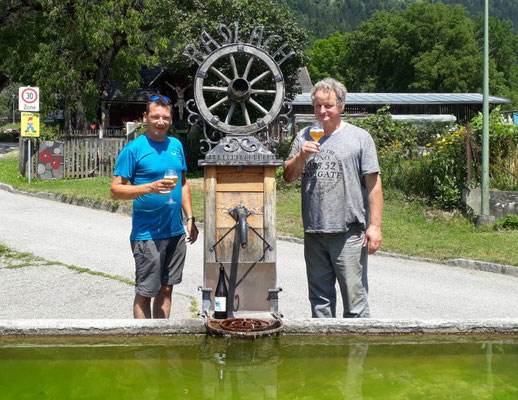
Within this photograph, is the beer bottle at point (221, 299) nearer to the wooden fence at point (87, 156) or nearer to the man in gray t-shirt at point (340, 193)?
the man in gray t-shirt at point (340, 193)

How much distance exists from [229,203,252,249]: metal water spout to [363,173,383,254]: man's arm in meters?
0.85

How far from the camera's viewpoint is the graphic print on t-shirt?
428 cm

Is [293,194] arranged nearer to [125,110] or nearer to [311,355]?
[311,355]

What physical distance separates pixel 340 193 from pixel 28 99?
16.2m

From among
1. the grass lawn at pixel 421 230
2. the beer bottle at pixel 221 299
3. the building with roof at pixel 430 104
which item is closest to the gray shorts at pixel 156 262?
the beer bottle at pixel 221 299

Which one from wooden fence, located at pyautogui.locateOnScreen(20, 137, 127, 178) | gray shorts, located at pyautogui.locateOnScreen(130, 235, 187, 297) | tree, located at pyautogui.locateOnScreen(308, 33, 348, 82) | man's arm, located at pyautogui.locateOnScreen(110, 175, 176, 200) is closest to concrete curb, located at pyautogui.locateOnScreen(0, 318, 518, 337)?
gray shorts, located at pyautogui.locateOnScreen(130, 235, 187, 297)

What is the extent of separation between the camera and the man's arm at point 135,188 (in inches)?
159

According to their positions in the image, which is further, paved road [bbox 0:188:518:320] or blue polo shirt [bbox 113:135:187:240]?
paved road [bbox 0:188:518:320]

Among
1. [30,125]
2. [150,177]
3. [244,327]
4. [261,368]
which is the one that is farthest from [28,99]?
[261,368]

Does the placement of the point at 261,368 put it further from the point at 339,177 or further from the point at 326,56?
the point at 326,56

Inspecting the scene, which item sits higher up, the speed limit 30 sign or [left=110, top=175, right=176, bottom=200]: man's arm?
the speed limit 30 sign

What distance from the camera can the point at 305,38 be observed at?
22750mm

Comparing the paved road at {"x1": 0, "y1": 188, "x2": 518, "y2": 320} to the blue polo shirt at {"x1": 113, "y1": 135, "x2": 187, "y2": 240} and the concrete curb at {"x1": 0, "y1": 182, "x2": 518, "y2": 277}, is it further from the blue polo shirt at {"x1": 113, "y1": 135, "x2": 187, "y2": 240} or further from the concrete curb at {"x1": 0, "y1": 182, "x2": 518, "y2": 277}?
the blue polo shirt at {"x1": 113, "y1": 135, "x2": 187, "y2": 240}

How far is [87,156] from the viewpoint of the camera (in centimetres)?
2058
